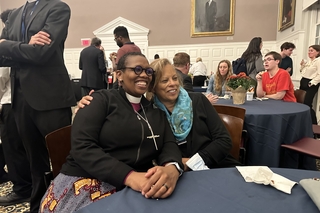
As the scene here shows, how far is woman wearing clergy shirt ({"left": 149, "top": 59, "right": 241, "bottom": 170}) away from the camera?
4.66ft

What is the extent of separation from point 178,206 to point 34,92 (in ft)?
4.03

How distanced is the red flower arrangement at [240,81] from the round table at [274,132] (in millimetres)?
283

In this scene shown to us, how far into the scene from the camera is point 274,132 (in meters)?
2.01

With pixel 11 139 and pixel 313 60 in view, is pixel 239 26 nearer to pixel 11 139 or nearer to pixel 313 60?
pixel 313 60

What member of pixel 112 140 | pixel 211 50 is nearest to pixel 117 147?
pixel 112 140

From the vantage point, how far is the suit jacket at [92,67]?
14.3 ft

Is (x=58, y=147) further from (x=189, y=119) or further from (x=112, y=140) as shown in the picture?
(x=189, y=119)

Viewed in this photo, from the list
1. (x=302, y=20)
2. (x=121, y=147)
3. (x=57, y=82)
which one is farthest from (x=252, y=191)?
(x=302, y=20)

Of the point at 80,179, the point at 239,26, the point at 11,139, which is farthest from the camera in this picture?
the point at 239,26

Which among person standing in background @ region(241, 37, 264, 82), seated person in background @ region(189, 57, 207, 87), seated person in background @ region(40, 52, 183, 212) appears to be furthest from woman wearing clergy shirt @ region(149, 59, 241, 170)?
seated person in background @ region(189, 57, 207, 87)

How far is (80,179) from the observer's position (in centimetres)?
109

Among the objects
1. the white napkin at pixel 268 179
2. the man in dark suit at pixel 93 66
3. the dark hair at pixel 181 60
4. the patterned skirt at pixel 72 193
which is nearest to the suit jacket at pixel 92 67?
the man in dark suit at pixel 93 66

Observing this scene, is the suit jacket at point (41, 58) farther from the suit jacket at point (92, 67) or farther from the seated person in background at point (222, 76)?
the suit jacket at point (92, 67)

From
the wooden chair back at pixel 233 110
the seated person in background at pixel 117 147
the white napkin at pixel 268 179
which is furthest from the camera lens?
the wooden chair back at pixel 233 110
